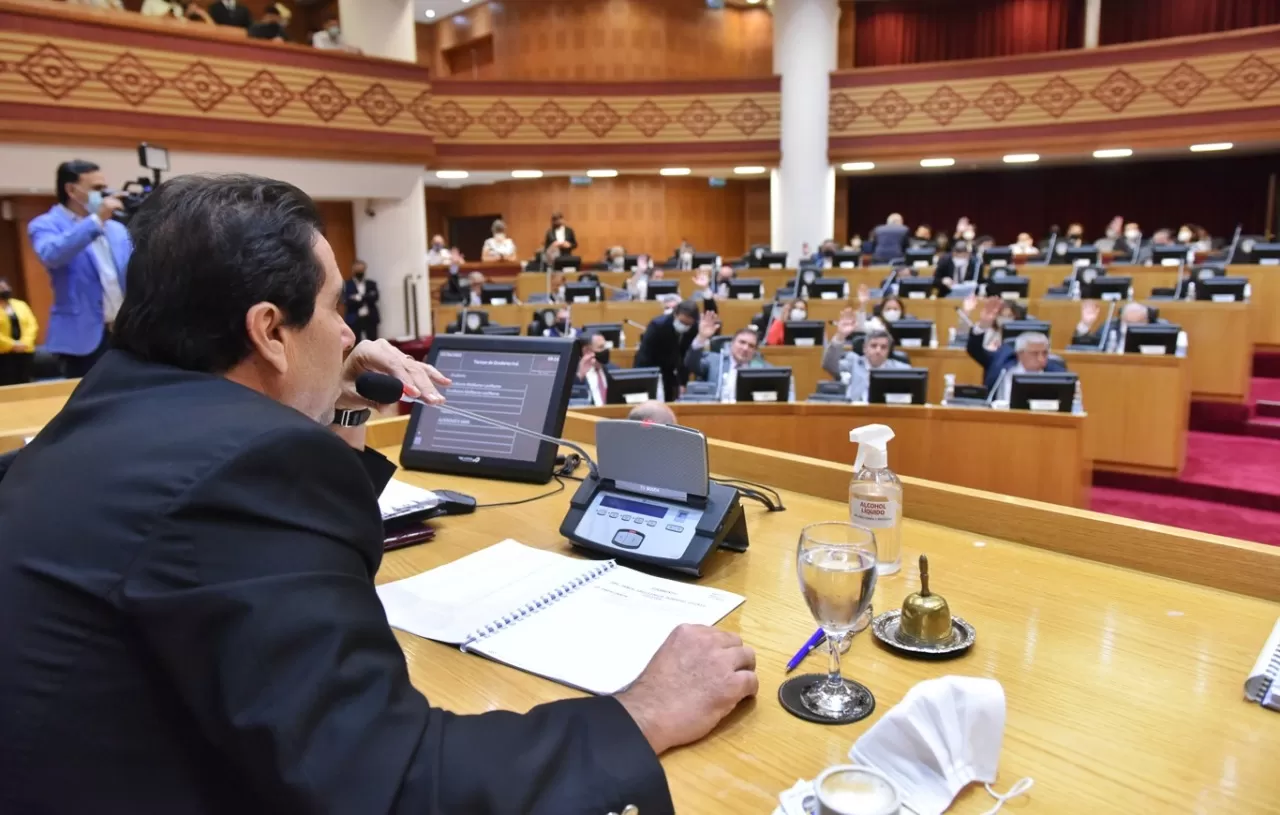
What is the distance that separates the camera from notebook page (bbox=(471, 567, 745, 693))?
1117 mm

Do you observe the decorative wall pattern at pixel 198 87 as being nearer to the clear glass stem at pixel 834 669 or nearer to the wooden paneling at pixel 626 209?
the wooden paneling at pixel 626 209

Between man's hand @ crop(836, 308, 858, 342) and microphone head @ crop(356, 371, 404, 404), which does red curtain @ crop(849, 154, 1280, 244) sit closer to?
man's hand @ crop(836, 308, 858, 342)

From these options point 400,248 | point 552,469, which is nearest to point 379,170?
point 400,248

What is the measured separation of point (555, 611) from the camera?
129 cm

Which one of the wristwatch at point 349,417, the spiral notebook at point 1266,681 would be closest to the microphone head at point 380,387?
the wristwatch at point 349,417

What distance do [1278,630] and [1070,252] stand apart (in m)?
10.3

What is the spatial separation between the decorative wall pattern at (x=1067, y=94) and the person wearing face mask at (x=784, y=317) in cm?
634

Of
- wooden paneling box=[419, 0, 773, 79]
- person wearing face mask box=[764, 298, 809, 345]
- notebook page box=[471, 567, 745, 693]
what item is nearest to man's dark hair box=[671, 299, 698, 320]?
person wearing face mask box=[764, 298, 809, 345]

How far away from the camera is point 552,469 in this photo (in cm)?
198

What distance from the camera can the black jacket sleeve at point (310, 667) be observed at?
69cm

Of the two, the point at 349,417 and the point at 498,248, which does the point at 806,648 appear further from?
the point at 498,248

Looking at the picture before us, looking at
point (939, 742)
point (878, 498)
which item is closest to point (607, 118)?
point (878, 498)

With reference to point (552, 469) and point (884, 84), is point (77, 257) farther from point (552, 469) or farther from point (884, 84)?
point (884, 84)

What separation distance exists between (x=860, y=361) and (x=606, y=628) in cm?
489
